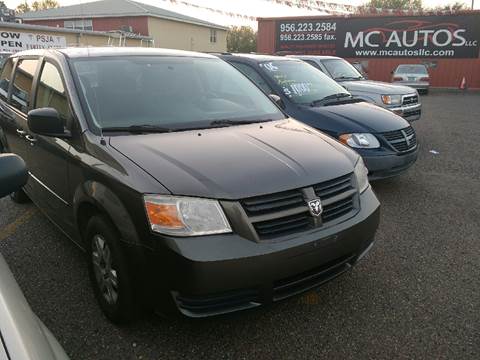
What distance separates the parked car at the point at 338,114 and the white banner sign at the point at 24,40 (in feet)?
38.1

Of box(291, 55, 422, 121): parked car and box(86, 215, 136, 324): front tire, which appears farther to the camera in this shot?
box(291, 55, 422, 121): parked car

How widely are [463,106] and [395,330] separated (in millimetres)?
15017

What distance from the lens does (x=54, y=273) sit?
10.5ft

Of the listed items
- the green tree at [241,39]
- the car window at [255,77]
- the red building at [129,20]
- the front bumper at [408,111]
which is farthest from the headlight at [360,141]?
the green tree at [241,39]

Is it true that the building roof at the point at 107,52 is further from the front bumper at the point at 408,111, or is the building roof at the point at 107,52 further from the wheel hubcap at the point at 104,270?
the front bumper at the point at 408,111

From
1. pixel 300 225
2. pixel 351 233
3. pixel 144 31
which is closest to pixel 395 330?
pixel 351 233

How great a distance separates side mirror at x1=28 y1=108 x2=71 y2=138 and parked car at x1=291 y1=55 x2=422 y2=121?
20.5ft

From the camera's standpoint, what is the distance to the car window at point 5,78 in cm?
435

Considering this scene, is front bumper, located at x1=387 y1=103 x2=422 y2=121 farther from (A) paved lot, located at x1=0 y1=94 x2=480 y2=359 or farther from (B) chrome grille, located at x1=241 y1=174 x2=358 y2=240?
(B) chrome grille, located at x1=241 y1=174 x2=358 y2=240

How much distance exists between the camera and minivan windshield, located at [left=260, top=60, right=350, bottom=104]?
552cm

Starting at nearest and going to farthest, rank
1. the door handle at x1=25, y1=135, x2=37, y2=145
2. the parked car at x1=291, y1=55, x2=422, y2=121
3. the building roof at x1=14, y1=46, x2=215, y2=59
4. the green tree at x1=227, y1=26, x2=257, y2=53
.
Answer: the building roof at x1=14, y1=46, x2=215, y2=59
the door handle at x1=25, y1=135, x2=37, y2=145
the parked car at x1=291, y1=55, x2=422, y2=121
the green tree at x1=227, y1=26, x2=257, y2=53

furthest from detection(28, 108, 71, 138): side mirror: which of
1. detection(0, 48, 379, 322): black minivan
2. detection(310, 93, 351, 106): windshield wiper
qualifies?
detection(310, 93, 351, 106): windshield wiper

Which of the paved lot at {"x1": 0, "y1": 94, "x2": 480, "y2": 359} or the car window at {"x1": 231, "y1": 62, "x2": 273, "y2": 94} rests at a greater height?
the car window at {"x1": 231, "y1": 62, "x2": 273, "y2": 94}

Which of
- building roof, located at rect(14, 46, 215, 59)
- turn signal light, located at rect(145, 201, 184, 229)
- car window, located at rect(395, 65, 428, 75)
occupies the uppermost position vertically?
building roof, located at rect(14, 46, 215, 59)
